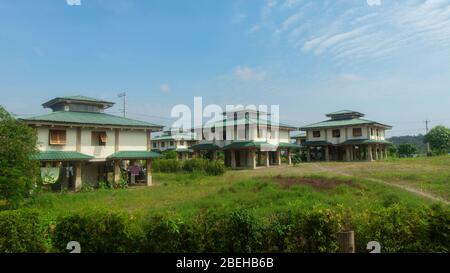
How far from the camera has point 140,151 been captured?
27.7 meters

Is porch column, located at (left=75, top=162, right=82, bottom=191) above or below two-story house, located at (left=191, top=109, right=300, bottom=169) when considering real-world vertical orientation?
below

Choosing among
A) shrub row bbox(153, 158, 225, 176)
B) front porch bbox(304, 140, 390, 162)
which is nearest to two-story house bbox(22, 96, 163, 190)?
shrub row bbox(153, 158, 225, 176)

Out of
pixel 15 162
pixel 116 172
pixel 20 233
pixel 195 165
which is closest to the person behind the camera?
pixel 20 233

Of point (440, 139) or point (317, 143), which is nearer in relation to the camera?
point (317, 143)

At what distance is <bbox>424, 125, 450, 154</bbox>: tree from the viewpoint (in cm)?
6091

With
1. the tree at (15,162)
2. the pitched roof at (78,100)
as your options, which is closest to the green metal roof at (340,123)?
the pitched roof at (78,100)

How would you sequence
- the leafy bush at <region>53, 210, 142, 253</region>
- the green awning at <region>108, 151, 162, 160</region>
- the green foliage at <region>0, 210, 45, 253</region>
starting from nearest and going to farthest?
the green foliage at <region>0, 210, 45, 253</region> < the leafy bush at <region>53, 210, 142, 253</region> < the green awning at <region>108, 151, 162, 160</region>

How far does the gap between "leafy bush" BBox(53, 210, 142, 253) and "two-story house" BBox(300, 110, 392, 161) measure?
44444mm

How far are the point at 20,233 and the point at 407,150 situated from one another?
6408cm

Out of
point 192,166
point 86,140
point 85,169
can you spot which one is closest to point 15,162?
point 86,140

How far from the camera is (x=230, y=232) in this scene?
270 inches

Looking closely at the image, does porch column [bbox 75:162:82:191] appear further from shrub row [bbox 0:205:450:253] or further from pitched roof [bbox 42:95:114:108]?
shrub row [bbox 0:205:450:253]

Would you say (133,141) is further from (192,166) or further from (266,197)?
(266,197)
